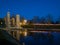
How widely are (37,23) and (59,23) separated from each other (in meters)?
9.15

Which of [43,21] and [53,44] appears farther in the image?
[43,21]

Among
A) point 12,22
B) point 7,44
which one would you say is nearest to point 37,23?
point 12,22

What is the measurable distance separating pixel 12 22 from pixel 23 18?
15.8 meters

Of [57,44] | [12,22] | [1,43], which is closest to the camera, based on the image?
[1,43]

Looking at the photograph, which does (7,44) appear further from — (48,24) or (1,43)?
(48,24)

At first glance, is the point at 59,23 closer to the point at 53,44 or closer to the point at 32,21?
the point at 32,21

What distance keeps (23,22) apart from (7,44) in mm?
72150

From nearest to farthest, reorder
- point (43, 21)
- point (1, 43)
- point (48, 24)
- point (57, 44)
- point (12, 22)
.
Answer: point (1, 43) < point (57, 44) < point (12, 22) < point (48, 24) < point (43, 21)

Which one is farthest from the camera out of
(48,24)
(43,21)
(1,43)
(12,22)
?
(43,21)

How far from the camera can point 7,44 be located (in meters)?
17.7

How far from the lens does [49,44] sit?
963 inches

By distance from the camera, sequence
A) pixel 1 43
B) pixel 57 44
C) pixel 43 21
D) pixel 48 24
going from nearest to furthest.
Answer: pixel 1 43, pixel 57 44, pixel 48 24, pixel 43 21

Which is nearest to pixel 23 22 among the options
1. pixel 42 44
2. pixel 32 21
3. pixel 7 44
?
pixel 32 21

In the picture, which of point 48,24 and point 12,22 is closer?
point 12,22
